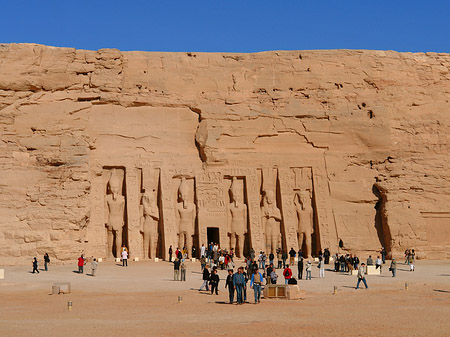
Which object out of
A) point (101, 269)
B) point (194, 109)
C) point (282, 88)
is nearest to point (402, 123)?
point (282, 88)

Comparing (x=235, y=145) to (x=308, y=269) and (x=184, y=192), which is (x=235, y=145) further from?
(x=308, y=269)

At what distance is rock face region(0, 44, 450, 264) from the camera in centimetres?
2947

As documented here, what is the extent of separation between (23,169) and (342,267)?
13027 mm

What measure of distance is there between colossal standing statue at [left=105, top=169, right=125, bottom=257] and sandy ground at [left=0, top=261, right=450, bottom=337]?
5484 millimetres

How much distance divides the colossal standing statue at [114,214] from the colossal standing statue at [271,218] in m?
6.06

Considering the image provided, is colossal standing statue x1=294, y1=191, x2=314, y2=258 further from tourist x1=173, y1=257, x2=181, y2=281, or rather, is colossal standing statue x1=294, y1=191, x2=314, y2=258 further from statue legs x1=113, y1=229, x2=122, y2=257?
tourist x1=173, y1=257, x2=181, y2=281

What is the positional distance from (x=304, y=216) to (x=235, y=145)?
430 cm

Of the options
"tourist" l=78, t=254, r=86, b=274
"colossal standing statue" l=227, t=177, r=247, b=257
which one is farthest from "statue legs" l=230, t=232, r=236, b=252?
"tourist" l=78, t=254, r=86, b=274

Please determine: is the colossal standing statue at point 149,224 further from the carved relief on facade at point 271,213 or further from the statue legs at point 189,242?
the carved relief on facade at point 271,213

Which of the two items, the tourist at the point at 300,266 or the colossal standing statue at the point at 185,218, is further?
the colossal standing statue at the point at 185,218

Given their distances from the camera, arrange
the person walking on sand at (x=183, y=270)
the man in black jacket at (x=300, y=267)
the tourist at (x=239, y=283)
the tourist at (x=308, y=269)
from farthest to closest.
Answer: the tourist at (x=308, y=269) < the man in black jacket at (x=300, y=267) < the person walking on sand at (x=183, y=270) < the tourist at (x=239, y=283)

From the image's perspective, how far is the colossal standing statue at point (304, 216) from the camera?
30.6m

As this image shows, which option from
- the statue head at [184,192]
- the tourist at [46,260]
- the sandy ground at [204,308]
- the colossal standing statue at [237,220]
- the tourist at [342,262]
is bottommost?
the sandy ground at [204,308]

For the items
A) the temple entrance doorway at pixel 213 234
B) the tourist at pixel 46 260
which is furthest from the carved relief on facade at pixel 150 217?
the tourist at pixel 46 260
